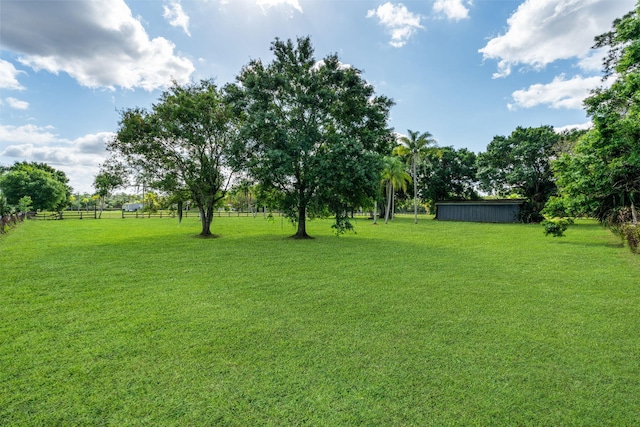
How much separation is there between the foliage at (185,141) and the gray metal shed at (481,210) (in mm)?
28480

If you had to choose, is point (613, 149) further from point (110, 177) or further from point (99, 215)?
point (99, 215)

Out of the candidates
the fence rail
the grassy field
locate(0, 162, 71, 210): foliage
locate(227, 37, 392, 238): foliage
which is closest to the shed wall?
the fence rail

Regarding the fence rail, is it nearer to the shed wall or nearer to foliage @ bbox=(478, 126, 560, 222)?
Answer: the shed wall

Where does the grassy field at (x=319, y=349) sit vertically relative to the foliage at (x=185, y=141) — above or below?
below

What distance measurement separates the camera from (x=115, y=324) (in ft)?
14.1

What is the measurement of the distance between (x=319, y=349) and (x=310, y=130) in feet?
39.6

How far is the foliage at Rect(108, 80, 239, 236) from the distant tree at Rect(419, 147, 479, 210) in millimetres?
30251

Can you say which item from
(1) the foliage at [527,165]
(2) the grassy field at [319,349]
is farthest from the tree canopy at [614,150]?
(1) the foliage at [527,165]

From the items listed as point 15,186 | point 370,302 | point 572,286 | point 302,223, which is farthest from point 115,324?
point 15,186

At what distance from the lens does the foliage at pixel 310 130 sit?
45.7 feet

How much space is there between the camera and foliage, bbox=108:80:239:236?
50.1 ft

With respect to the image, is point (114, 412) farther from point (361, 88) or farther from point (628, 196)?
point (628, 196)

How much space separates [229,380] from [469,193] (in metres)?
44.3

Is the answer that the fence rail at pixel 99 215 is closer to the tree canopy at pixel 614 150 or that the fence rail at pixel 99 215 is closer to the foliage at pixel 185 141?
the foliage at pixel 185 141
